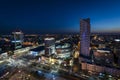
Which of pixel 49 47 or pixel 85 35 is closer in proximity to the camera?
pixel 85 35

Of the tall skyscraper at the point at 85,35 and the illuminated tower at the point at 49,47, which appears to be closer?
the tall skyscraper at the point at 85,35

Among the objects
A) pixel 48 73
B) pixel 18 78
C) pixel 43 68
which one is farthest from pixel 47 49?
pixel 18 78

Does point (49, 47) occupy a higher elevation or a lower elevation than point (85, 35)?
lower

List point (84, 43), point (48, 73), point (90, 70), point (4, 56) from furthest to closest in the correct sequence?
point (4, 56)
point (84, 43)
point (90, 70)
point (48, 73)

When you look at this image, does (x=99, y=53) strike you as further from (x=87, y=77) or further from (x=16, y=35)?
(x=16, y=35)

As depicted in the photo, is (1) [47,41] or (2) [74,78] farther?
(1) [47,41]

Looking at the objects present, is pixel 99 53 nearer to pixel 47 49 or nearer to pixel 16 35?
pixel 47 49

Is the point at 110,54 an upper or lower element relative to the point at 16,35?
lower

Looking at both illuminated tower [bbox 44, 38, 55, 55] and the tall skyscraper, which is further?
illuminated tower [bbox 44, 38, 55, 55]

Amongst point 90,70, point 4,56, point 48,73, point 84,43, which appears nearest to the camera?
point 48,73
